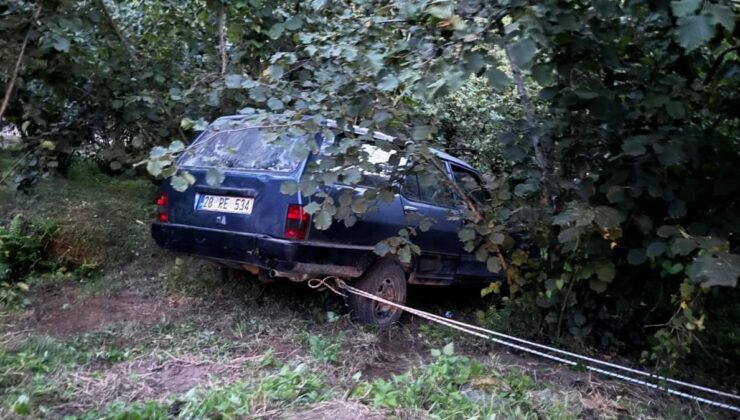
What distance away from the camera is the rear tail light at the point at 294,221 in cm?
513

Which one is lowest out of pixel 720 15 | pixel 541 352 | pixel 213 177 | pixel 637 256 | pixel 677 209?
pixel 541 352

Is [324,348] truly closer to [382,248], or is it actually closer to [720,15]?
[382,248]

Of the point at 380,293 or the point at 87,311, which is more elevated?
the point at 380,293

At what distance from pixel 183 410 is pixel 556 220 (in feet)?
7.90

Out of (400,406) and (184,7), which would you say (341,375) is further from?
(184,7)

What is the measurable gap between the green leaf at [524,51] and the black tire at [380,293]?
9.36 feet

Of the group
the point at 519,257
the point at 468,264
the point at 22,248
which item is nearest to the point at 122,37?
the point at 22,248

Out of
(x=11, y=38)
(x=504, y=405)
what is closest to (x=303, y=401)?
(x=504, y=405)

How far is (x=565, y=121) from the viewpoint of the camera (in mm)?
4805

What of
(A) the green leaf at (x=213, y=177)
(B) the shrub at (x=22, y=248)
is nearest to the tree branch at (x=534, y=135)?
(A) the green leaf at (x=213, y=177)

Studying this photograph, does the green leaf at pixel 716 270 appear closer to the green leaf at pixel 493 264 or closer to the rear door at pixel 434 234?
Answer: the green leaf at pixel 493 264

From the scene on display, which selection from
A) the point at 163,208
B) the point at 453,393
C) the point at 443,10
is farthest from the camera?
the point at 163,208

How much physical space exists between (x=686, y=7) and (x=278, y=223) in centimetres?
320

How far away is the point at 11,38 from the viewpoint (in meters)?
5.62
